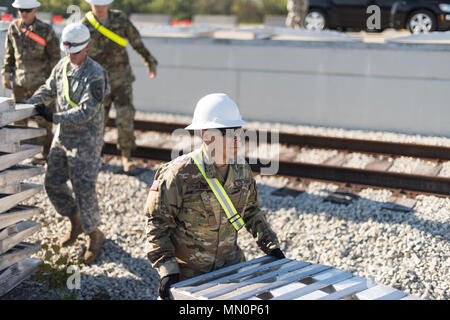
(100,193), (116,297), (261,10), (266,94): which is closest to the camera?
(116,297)

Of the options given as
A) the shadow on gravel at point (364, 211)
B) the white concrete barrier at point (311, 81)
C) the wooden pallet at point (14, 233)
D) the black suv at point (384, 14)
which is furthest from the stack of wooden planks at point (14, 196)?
the black suv at point (384, 14)

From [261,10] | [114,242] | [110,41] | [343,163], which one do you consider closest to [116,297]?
[114,242]

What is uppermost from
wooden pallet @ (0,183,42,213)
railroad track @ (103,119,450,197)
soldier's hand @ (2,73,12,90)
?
soldier's hand @ (2,73,12,90)

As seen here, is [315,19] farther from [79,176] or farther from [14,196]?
[14,196]

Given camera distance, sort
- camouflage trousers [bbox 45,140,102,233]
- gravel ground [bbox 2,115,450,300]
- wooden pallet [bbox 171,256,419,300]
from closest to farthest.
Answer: wooden pallet [bbox 171,256,419,300] < gravel ground [bbox 2,115,450,300] < camouflage trousers [bbox 45,140,102,233]

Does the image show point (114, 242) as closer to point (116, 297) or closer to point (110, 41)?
point (116, 297)

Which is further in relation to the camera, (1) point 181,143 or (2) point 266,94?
(2) point 266,94

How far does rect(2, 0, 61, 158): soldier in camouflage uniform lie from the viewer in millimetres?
8320

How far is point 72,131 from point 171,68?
6.41 m

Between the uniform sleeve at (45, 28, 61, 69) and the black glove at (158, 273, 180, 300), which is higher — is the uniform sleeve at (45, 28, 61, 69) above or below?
above

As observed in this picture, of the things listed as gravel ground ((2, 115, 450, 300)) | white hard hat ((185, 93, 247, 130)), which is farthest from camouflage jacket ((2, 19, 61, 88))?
white hard hat ((185, 93, 247, 130))

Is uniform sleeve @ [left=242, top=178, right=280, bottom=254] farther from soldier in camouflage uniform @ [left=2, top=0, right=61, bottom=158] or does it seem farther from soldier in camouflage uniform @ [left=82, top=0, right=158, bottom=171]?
soldier in camouflage uniform @ [left=2, top=0, right=61, bottom=158]

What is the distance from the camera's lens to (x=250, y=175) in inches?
163

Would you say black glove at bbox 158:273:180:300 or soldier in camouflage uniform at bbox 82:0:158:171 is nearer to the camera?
black glove at bbox 158:273:180:300
